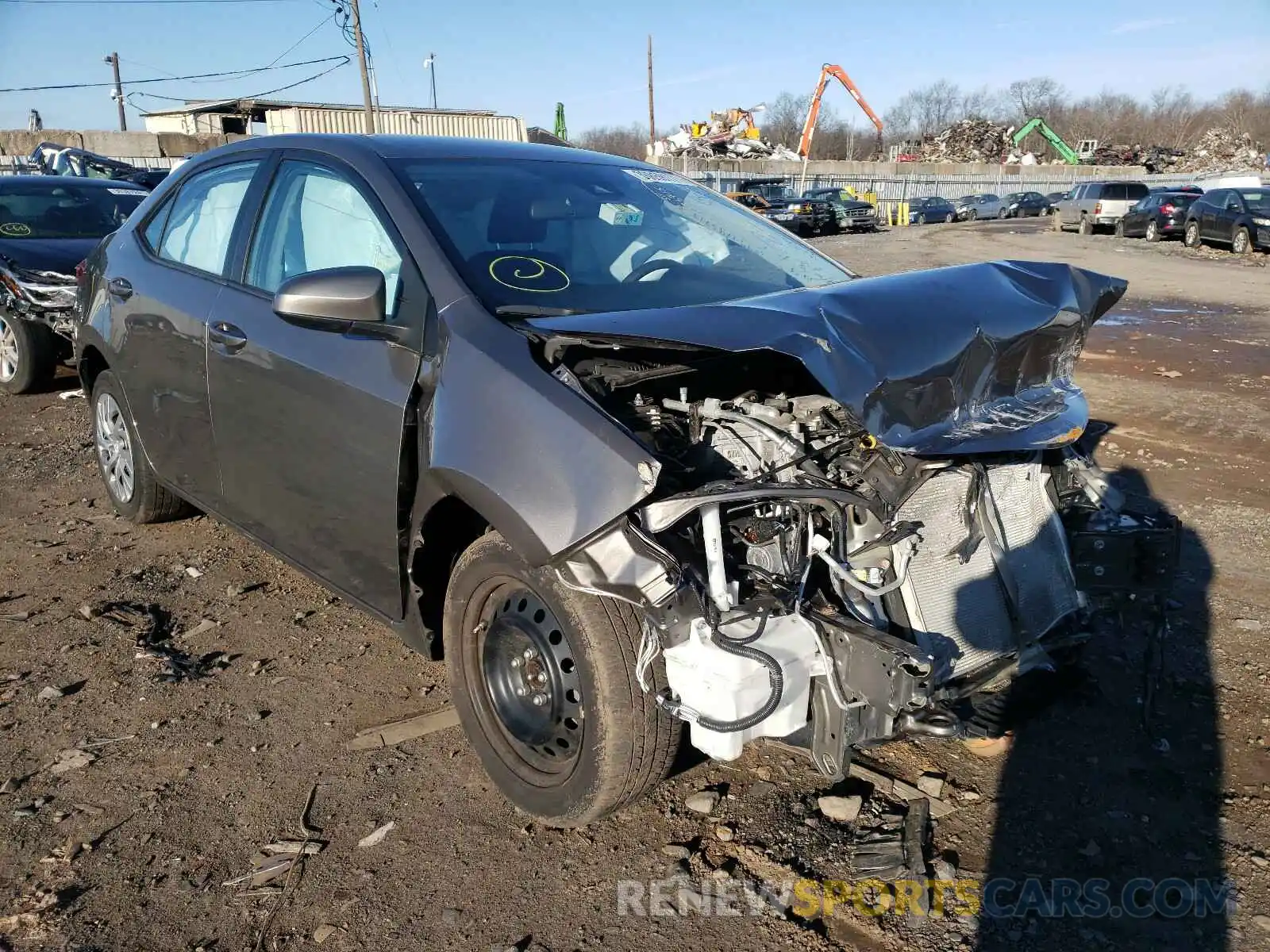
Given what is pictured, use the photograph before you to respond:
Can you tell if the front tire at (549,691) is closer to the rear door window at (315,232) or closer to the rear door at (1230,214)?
the rear door window at (315,232)

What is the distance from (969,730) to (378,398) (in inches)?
74.2

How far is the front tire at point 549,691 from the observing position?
245cm

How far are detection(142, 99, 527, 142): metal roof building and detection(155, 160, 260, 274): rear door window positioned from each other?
34989mm

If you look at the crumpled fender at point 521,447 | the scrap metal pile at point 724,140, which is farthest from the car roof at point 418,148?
the scrap metal pile at point 724,140

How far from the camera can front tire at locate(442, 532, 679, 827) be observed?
96.3 inches

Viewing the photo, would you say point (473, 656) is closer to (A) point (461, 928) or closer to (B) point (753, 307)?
(A) point (461, 928)

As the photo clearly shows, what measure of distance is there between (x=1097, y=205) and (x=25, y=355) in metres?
29.7

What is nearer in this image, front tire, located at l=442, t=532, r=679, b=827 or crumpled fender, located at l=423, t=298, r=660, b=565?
crumpled fender, located at l=423, t=298, r=660, b=565

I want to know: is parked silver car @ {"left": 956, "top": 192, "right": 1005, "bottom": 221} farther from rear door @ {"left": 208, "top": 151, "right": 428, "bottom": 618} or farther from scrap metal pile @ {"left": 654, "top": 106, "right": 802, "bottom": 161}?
rear door @ {"left": 208, "top": 151, "right": 428, "bottom": 618}

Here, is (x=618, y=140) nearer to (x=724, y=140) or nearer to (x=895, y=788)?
(x=724, y=140)

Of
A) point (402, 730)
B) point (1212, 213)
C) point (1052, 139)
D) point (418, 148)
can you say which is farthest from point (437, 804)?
point (1052, 139)

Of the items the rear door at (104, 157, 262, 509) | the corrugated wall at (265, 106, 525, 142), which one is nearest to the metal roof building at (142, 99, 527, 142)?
the corrugated wall at (265, 106, 525, 142)

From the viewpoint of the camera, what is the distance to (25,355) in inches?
318

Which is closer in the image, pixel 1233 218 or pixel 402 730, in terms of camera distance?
pixel 402 730
